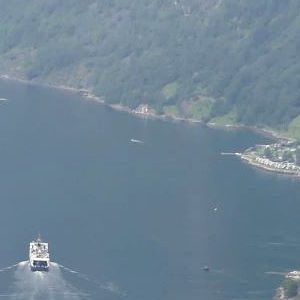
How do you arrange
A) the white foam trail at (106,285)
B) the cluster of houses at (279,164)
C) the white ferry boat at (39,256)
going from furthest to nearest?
the cluster of houses at (279,164) → the white ferry boat at (39,256) → the white foam trail at (106,285)

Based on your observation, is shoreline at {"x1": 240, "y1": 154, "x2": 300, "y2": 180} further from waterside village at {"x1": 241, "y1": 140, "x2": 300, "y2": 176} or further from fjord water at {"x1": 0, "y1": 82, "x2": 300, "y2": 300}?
fjord water at {"x1": 0, "y1": 82, "x2": 300, "y2": 300}

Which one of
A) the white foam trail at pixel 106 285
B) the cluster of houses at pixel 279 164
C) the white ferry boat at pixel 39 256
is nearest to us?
the white foam trail at pixel 106 285

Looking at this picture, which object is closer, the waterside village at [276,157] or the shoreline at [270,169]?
the shoreline at [270,169]

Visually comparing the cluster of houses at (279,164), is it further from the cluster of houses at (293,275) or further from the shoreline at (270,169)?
the cluster of houses at (293,275)

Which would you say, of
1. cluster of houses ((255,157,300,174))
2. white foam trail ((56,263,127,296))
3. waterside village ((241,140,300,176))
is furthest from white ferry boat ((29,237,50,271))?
cluster of houses ((255,157,300,174))

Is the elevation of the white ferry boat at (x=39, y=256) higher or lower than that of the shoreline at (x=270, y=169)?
lower

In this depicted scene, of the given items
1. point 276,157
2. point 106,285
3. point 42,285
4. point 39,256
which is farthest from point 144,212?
point 276,157

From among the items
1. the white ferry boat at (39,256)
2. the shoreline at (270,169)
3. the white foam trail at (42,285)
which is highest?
the shoreline at (270,169)

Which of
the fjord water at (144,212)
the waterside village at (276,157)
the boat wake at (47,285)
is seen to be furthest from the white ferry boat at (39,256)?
the waterside village at (276,157)

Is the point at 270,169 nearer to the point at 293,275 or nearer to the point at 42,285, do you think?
the point at 293,275
